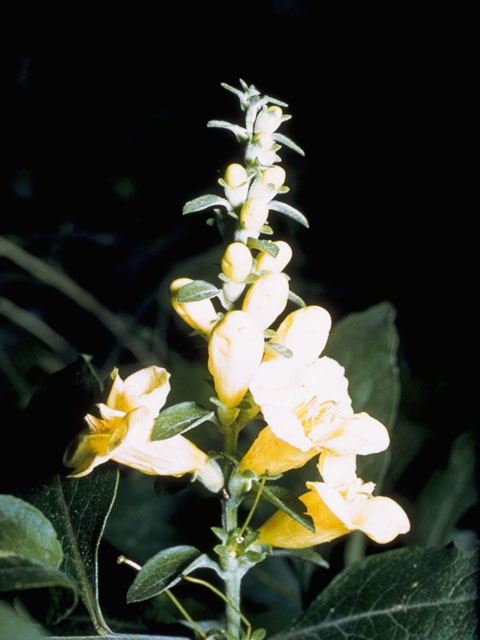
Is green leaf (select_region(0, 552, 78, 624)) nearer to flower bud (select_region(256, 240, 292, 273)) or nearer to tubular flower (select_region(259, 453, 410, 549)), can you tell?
tubular flower (select_region(259, 453, 410, 549))

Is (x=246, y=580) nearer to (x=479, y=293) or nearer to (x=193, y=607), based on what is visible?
(x=193, y=607)

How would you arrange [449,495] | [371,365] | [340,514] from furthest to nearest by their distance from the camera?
1. [449,495]
2. [371,365]
3. [340,514]

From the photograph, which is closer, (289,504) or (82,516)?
(289,504)

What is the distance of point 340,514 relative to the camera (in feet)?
2.76

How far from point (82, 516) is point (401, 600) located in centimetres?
53

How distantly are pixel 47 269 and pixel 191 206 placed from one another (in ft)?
4.71

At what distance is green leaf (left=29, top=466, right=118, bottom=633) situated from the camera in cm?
91

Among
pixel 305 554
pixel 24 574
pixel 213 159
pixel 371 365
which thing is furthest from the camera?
pixel 213 159

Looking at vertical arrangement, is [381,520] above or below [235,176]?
below

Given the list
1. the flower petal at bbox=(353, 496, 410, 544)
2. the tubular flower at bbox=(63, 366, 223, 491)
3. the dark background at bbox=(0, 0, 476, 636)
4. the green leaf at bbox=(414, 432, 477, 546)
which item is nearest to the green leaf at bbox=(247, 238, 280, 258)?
the tubular flower at bbox=(63, 366, 223, 491)

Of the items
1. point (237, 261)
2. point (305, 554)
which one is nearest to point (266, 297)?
point (237, 261)

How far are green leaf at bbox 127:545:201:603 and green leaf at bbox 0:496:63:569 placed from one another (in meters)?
0.22

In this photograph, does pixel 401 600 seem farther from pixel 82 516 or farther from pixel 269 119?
pixel 269 119

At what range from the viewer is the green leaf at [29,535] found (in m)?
0.65
